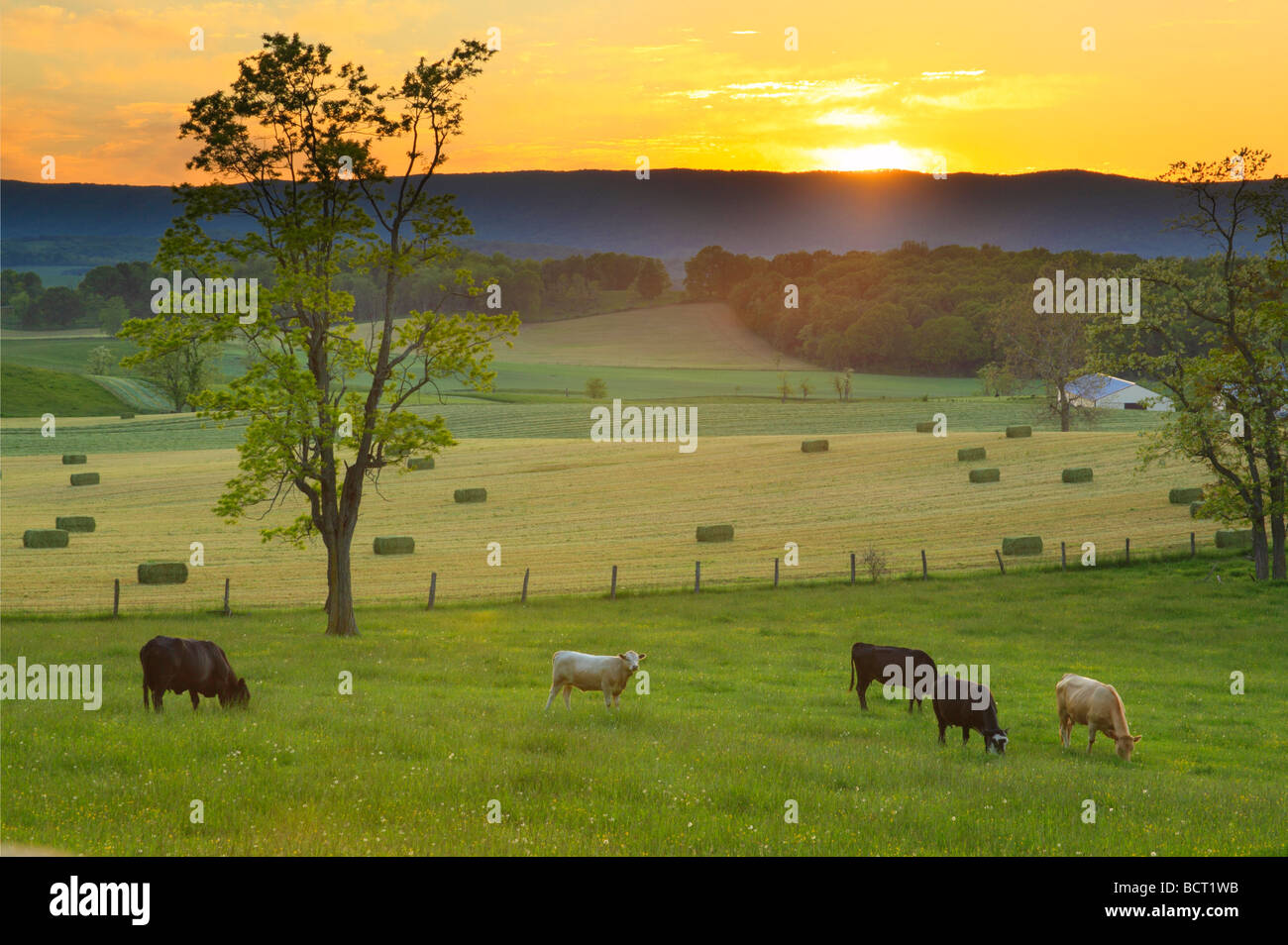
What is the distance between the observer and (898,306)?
151 meters

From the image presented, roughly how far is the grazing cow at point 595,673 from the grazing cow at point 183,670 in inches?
200

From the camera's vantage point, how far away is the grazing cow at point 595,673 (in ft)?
57.9

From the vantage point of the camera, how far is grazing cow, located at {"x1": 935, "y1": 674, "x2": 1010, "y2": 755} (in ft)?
52.5

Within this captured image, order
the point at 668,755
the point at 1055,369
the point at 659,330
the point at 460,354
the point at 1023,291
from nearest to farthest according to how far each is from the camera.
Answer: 1. the point at 668,755
2. the point at 460,354
3. the point at 1055,369
4. the point at 1023,291
5. the point at 659,330

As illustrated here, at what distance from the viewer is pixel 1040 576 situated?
38.6 meters

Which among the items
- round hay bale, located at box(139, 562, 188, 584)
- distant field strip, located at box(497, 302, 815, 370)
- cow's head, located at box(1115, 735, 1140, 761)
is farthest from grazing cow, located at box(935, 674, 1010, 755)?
distant field strip, located at box(497, 302, 815, 370)

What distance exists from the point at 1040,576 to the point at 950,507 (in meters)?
13.9

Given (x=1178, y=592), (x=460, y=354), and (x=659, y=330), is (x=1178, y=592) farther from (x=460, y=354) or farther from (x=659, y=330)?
(x=659, y=330)

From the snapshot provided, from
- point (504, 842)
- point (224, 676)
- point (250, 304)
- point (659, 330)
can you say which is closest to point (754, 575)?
point (250, 304)

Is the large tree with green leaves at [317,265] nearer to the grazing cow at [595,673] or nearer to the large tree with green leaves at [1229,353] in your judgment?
the grazing cow at [595,673]

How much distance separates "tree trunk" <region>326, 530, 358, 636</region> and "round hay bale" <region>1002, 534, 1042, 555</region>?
26.4m

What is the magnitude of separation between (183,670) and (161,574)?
25573mm

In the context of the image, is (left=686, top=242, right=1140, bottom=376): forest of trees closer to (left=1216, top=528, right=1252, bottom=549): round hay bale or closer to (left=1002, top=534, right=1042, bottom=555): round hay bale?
(left=1216, top=528, right=1252, bottom=549): round hay bale

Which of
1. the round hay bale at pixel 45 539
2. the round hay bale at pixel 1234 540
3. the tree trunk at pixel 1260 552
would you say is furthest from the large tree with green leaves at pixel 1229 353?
the round hay bale at pixel 45 539
